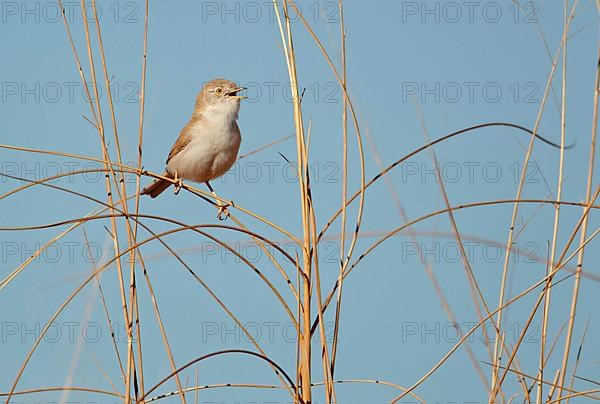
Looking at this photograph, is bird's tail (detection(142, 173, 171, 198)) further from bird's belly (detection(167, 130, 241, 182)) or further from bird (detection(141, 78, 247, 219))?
bird's belly (detection(167, 130, 241, 182))

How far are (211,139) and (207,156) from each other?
5.0 inches

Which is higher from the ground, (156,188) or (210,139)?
(210,139)

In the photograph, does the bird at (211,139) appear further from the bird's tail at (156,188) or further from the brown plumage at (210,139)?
the bird's tail at (156,188)

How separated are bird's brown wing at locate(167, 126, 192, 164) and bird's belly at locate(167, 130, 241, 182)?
41 millimetres

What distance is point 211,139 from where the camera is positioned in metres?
5.58

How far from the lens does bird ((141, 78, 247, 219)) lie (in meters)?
5.59

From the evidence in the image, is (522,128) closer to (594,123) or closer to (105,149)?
(594,123)

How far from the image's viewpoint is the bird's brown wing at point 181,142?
18.8 ft

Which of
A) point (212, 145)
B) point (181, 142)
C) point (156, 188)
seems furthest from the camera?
point (156, 188)

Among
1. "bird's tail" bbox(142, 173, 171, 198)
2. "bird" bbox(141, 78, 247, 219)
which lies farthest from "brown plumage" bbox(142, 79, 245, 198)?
"bird's tail" bbox(142, 173, 171, 198)

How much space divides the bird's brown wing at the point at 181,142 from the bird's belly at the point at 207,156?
0.04 meters

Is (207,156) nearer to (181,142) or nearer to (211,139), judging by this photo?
(211,139)

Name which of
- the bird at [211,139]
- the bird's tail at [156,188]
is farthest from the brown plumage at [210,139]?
the bird's tail at [156,188]

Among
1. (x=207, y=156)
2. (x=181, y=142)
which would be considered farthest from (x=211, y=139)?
(x=181, y=142)
